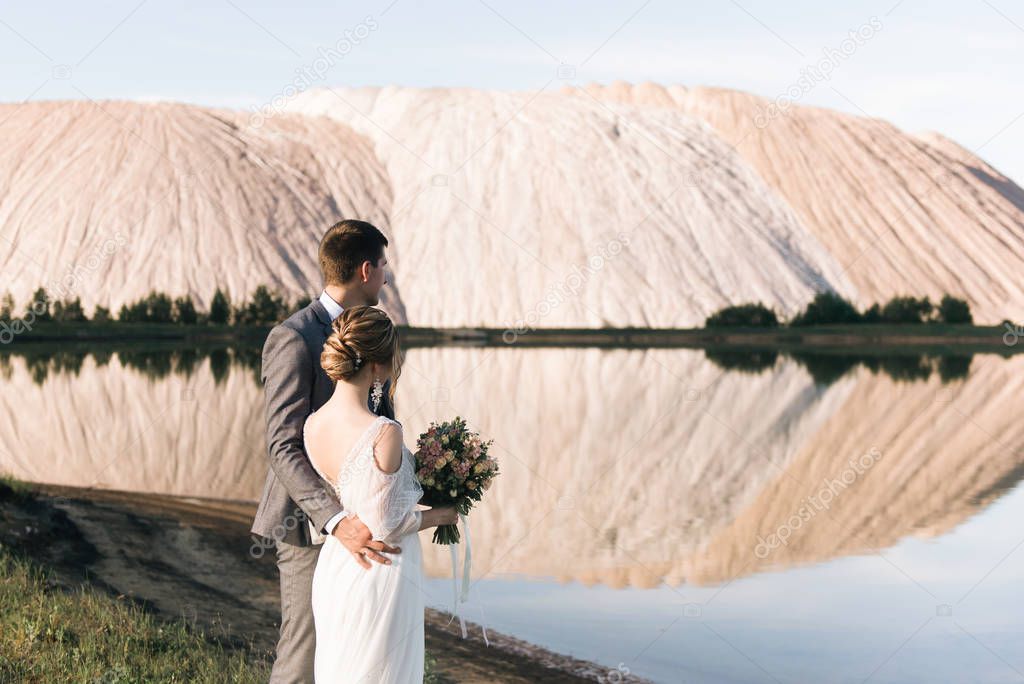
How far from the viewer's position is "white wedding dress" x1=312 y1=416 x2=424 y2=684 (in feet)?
18.2

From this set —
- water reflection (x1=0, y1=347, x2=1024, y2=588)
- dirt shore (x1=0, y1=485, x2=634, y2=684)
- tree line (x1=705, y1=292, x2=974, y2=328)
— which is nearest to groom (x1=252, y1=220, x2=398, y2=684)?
dirt shore (x1=0, y1=485, x2=634, y2=684)

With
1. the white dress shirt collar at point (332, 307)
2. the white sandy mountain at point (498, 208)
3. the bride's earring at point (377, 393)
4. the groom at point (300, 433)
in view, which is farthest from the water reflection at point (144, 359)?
the bride's earring at point (377, 393)

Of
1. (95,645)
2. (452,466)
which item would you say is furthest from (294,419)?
(95,645)

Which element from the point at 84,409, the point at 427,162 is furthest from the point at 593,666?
the point at 427,162

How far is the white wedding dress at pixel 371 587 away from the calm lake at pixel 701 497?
17.6ft

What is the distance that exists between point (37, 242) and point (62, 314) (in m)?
18.4

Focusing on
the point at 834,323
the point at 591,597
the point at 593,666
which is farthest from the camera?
the point at 834,323

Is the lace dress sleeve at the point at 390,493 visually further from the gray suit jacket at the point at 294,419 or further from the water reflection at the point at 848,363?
the water reflection at the point at 848,363

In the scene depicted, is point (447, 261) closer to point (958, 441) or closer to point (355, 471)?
point (958, 441)

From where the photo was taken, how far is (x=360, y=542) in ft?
18.5

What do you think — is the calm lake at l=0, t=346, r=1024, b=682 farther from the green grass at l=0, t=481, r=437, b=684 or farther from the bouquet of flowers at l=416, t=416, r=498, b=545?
the bouquet of flowers at l=416, t=416, r=498, b=545

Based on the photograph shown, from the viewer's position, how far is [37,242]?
92.1 m

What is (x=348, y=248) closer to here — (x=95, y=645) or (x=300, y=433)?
(x=300, y=433)

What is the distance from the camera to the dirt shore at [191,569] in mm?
10531
